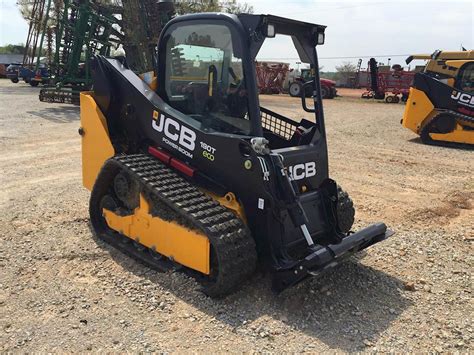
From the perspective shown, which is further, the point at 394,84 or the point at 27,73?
the point at 27,73

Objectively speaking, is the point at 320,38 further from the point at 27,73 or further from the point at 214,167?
the point at 27,73

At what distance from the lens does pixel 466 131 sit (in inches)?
441

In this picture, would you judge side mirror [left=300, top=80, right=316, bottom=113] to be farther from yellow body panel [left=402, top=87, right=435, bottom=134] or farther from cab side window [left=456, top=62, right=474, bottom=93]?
cab side window [left=456, top=62, right=474, bottom=93]

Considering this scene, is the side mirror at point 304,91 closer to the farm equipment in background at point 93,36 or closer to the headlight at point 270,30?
the headlight at point 270,30

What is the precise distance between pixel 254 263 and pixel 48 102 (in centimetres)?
1505

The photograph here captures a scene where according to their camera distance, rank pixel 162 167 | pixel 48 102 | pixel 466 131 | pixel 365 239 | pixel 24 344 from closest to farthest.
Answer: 1. pixel 24 344
2. pixel 365 239
3. pixel 162 167
4. pixel 466 131
5. pixel 48 102

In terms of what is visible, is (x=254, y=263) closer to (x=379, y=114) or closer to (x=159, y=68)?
(x=159, y=68)

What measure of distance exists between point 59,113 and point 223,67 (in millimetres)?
12084

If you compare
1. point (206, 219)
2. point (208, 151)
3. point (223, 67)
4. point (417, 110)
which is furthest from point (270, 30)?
point (417, 110)

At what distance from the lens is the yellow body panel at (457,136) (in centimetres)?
1117

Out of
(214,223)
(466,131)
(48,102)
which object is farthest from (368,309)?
(48,102)

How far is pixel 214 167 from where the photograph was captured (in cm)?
394

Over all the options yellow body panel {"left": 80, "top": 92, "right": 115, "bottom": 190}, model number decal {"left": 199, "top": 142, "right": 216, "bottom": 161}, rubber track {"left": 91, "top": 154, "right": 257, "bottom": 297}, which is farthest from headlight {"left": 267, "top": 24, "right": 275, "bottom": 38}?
yellow body panel {"left": 80, "top": 92, "right": 115, "bottom": 190}

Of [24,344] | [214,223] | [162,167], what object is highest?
[162,167]
